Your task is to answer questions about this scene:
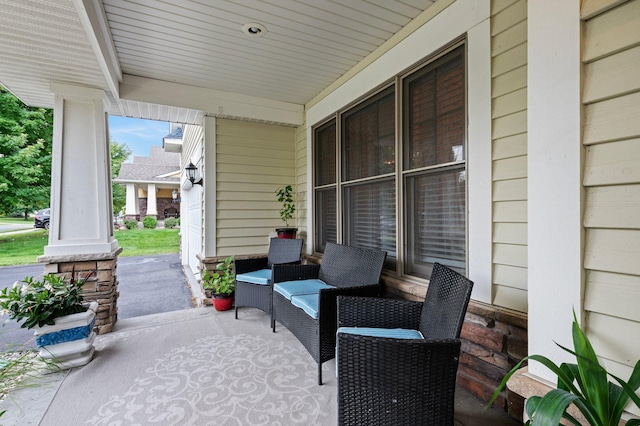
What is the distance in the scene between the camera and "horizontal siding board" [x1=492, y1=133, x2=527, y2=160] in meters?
1.71

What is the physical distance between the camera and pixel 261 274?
3463 millimetres

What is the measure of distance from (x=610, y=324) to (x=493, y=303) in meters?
0.83

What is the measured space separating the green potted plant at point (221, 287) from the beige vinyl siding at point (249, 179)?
0.32 meters

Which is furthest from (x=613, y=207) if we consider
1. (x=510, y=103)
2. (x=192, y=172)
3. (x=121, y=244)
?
(x=121, y=244)

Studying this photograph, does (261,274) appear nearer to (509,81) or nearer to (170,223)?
(509,81)

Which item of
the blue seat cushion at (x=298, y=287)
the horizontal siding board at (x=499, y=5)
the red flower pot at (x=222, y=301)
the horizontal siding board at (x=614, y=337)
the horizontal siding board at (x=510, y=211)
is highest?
the horizontal siding board at (x=499, y=5)

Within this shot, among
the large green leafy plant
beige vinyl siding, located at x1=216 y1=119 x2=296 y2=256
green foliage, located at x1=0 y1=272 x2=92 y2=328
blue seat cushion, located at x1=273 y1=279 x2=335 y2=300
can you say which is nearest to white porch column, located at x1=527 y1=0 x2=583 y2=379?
the large green leafy plant

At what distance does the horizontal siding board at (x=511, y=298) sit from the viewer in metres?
1.72

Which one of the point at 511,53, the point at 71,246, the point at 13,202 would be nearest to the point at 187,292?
the point at 71,246

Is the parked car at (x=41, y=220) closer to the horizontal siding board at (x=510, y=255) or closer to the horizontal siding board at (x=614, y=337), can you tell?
the horizontal siding board at (x=510, y=255)

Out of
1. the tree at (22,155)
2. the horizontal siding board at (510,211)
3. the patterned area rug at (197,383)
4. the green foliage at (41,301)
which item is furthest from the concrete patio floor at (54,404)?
the tree at (22,155)

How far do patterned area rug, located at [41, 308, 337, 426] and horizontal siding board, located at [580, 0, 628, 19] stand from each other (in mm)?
2301

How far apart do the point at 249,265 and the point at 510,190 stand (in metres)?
2.89

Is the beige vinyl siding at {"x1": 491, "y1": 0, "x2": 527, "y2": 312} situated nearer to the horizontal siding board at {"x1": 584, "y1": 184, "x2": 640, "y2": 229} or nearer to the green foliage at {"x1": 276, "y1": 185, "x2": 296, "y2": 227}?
the horizontal siding board at {"x1": 584, "y1": 184, "x2": 640, "y2": 229}
